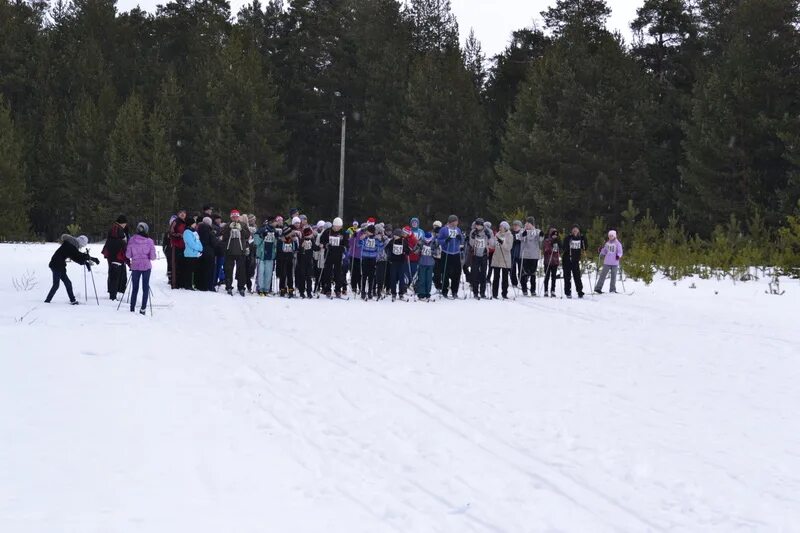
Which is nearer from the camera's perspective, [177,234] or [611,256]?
[177,234]

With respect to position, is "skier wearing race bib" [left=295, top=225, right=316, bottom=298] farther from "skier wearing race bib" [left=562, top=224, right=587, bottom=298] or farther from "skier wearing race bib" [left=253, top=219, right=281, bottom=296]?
"skier wearing race bib" [left=562, top=224, right=587, bottom=298]

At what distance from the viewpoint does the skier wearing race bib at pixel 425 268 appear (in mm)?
18672

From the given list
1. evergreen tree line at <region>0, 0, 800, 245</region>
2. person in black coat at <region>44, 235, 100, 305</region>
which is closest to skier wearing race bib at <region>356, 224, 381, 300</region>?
person in black coat at <region>44, 235, 100, 305</region>

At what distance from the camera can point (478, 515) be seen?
5.32 meters

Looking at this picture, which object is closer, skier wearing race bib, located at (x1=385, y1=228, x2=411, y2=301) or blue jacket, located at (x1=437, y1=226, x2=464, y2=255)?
skier wearing race bib, located at (x1=385, y1=228, x2=411, y2=301)

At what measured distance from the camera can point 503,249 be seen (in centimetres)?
1895

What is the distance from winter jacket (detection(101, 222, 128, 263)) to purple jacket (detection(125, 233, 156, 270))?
1690 mm

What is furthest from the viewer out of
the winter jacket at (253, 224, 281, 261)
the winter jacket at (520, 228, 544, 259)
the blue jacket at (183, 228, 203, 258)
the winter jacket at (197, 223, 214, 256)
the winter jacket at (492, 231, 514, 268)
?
the winter jacket at (520, 228, 544, 259)

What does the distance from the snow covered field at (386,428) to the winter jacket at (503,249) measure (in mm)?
5630

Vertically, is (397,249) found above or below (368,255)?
above

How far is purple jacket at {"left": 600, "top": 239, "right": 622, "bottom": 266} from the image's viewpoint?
1973cm

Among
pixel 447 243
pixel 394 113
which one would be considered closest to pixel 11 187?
pixel 394 113

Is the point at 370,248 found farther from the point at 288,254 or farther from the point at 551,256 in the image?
the point at 551,256

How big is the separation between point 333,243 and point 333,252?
219 millimetres
